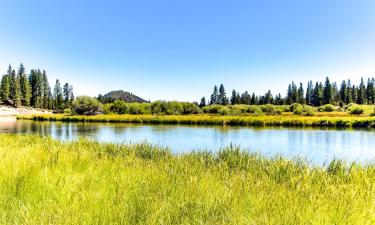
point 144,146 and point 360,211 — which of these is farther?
point 144,146

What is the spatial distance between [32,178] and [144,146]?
8.55 metres

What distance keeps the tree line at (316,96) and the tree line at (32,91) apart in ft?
181

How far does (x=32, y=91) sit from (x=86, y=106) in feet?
147

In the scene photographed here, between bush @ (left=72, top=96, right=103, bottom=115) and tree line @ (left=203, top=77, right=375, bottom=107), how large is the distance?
48665mm

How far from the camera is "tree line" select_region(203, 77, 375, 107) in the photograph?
122062 mm

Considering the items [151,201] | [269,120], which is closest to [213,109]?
[269,120]

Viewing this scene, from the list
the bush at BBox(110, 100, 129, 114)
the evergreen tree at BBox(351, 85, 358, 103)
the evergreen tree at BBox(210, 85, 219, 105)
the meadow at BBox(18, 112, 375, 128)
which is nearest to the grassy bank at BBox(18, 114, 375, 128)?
the meadow at BBox(18, 112, 375, 128)

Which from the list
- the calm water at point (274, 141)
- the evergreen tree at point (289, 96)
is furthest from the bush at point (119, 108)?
the evergreen tree at point (289, 96)

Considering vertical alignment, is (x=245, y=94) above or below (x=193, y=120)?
above

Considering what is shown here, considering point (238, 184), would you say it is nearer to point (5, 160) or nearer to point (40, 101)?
point (5, 160)

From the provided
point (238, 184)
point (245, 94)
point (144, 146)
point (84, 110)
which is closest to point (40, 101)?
point (84, 110)

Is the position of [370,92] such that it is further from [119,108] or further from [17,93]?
[17,93]

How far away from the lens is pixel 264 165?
34.4 feet

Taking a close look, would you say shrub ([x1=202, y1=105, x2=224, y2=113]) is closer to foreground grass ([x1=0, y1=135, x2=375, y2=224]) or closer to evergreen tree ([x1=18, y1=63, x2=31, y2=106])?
evergreen tree ([x1=18, y1=63, x2=31, y2=106])
